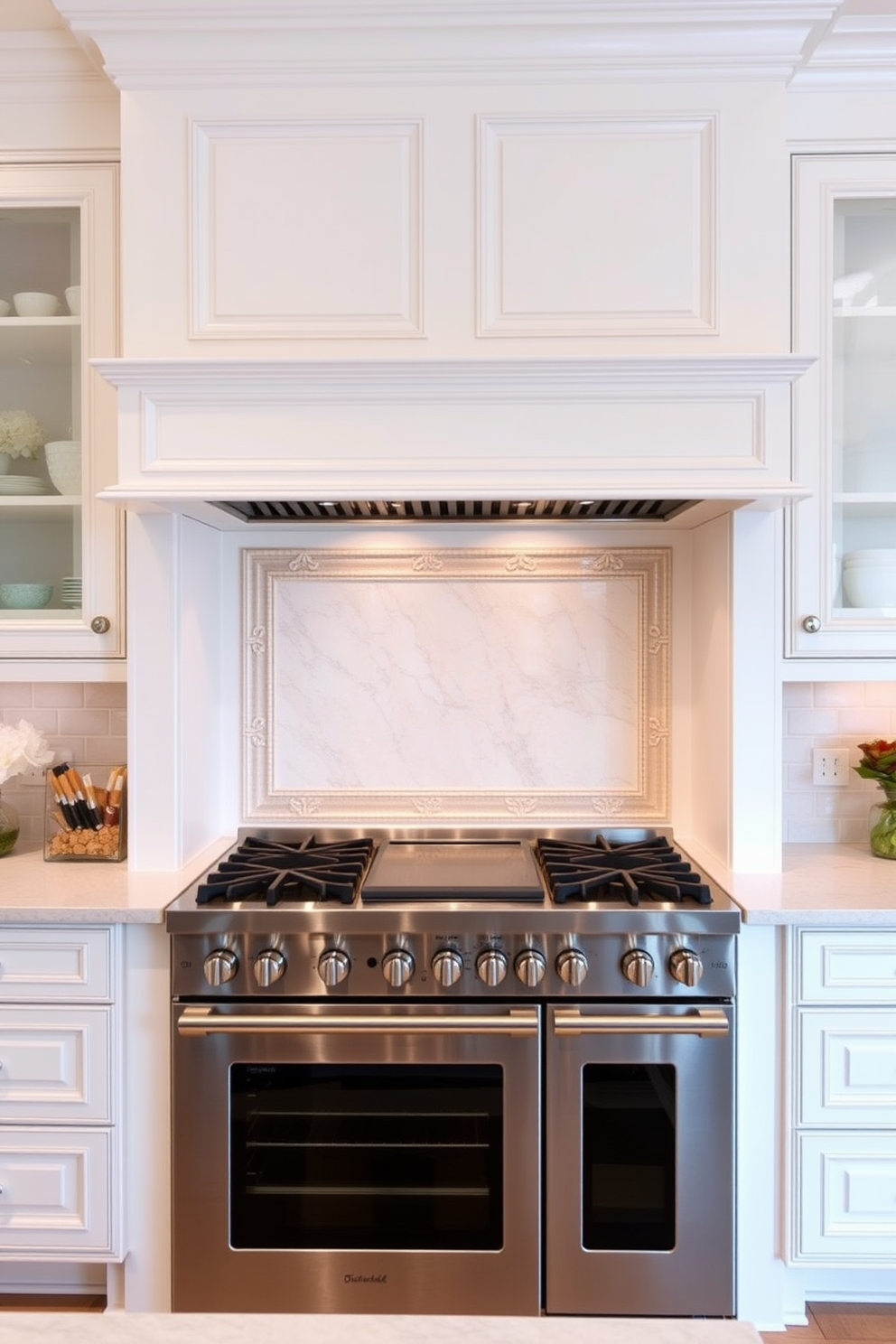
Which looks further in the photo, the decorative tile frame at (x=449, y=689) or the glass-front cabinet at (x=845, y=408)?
the decorative tile frame at (x=449, y=689)

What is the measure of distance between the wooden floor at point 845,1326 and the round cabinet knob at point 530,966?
2.90 ft

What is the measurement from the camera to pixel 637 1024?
6.11 feet

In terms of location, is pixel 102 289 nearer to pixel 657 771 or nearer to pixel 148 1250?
pixel 657 771

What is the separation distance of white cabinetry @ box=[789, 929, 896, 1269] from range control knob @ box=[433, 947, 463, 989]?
674mm

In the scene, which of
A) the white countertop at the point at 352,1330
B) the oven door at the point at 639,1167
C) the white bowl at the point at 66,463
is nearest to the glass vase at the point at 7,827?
the white bowl at the point at 66,463

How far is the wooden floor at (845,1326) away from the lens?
195 centimetres

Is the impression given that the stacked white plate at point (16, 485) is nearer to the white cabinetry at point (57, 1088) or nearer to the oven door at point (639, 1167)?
the white cabinetry at point (57, 1088)

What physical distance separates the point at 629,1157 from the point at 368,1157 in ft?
1.68

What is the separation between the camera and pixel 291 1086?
1.90m

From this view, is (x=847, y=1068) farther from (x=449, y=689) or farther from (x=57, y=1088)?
(x=57, y=1088)

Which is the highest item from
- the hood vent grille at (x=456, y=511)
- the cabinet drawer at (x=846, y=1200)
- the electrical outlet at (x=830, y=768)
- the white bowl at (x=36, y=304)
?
the white bowl at (x=36, y=304)

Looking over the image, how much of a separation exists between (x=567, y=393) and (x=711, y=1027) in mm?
1276

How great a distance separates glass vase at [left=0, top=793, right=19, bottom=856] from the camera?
2.38 meters

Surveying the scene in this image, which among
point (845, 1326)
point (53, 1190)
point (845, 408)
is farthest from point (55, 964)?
point (845, 408)
